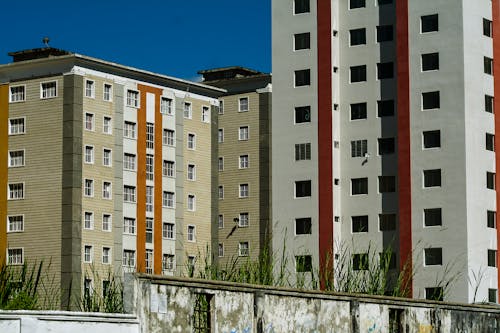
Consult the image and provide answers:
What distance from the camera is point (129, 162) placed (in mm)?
86562

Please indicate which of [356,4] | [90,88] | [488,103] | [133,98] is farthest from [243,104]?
[488,103]

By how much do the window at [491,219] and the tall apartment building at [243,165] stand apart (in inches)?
898

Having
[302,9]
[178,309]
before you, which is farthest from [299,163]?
[178,309]

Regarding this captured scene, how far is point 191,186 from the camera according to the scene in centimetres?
9069

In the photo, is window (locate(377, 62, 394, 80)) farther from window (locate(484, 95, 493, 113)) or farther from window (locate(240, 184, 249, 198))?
window (locate(240, 184, 249, 198))

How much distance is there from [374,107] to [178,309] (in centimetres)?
4869

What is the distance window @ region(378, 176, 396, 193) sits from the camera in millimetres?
75938

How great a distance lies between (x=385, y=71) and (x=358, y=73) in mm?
1781

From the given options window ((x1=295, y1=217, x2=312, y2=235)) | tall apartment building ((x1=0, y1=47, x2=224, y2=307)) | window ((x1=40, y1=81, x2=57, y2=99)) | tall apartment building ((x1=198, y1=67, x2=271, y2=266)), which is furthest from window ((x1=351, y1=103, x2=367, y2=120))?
window ((x1=40, y1=81, x2=57, y2=99))

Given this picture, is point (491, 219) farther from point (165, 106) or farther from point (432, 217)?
point (165, 106)

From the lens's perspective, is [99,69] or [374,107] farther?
[99,69]

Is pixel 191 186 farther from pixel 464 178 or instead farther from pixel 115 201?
pixel 464 178

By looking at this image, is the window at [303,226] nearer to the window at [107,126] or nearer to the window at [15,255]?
the window at [107,126]

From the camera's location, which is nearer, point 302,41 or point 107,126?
point 302,41
